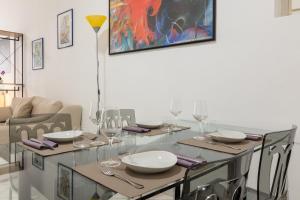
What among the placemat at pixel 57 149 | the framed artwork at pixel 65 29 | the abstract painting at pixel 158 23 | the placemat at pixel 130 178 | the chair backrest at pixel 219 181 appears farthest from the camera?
the framed artwork at pixel 65 29

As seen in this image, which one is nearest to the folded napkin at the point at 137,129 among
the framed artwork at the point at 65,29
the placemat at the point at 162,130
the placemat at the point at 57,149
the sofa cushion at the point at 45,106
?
the placemat at the point at 162,130

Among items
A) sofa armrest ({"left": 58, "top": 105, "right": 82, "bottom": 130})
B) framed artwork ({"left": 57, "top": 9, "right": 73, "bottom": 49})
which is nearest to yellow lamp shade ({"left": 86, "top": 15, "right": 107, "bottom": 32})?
framed artwork ({"left": 57, "top": 9, "right": 73, "bottom": 49})

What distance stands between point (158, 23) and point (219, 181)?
2.06m

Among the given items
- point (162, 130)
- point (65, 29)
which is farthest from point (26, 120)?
point (65, 29)

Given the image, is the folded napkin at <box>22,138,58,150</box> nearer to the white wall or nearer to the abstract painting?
the white wall

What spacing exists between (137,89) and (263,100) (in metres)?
1.37

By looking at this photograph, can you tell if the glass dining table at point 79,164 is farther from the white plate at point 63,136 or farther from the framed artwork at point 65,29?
the framed artwork at point 65,29

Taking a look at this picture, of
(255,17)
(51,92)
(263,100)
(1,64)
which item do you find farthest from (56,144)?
(1,64)

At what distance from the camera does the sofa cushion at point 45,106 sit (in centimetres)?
362

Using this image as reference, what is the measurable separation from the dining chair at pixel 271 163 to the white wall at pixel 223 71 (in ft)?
2.36

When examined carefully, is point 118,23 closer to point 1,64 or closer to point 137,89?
point 137,89

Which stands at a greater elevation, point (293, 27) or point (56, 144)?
point (293, 27)

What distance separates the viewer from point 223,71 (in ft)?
7.07

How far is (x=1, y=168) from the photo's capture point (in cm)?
192
